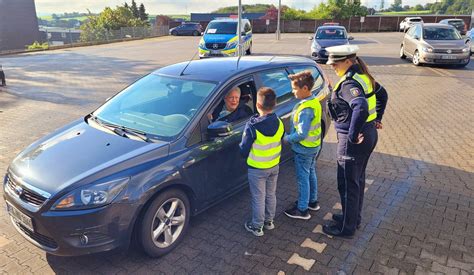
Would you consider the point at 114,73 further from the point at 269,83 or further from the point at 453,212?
the point at 453,212

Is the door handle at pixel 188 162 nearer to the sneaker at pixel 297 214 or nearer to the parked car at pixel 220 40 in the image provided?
the sneaker at pixel 297 214

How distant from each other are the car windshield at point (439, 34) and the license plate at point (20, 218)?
49.4 ft

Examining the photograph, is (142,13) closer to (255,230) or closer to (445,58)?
(445,58)

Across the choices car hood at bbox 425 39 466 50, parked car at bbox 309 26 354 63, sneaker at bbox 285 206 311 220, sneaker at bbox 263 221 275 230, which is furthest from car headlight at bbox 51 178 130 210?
car hood at bbox 425 39 466 50

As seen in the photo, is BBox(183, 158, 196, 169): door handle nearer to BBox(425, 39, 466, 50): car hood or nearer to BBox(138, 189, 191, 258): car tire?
BBox(138, 189, 191, 258): car tire

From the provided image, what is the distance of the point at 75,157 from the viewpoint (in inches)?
127

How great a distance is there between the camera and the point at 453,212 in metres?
4.12

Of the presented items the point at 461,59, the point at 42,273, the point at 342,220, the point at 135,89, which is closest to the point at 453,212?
the point at 342,220

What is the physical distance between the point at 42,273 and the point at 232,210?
1.96 meters

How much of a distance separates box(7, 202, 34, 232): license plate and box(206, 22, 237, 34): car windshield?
14.5m

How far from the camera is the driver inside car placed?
3.77 metres

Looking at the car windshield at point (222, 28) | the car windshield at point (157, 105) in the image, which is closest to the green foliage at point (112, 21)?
the car windshield at point (222, 28)

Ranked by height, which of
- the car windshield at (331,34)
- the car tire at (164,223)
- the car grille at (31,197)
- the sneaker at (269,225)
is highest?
the car windshield at (331,34)

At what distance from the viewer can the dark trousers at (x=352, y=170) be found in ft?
10.7
